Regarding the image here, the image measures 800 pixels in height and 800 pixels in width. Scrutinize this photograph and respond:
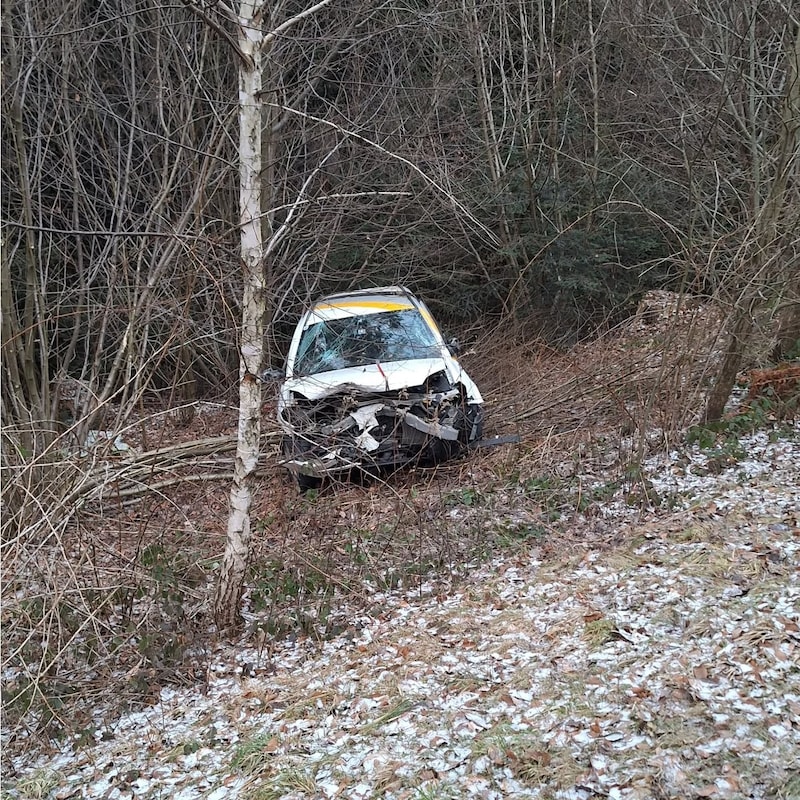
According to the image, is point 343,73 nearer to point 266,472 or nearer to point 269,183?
point 269,183

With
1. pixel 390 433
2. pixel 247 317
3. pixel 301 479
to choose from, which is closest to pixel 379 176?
pixel 390 433

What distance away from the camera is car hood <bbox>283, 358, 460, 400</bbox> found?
6.59m

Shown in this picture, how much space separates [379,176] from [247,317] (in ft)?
24.5

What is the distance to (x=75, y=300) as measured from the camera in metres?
9.29

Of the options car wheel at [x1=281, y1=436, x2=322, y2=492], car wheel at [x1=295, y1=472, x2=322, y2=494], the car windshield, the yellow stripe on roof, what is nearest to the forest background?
the car windshield

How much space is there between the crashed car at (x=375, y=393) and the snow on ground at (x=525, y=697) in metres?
1.48

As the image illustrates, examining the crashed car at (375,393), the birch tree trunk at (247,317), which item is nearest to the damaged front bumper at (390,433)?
the crashed car at (375,393)

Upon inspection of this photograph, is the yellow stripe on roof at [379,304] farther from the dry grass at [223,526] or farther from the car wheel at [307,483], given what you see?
the car wheel at [307,483]

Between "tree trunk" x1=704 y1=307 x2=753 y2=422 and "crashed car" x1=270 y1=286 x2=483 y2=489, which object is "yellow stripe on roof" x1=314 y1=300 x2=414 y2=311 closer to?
"crashed car" x1=270 y1=286 x2=483 y2=489

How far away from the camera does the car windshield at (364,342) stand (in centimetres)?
735

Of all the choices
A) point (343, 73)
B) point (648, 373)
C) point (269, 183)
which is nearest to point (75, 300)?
point (269, 183)

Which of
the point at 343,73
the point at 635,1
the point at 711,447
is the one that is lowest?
the point at 711,447

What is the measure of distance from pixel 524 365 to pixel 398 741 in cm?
720

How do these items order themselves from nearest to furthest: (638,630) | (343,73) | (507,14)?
(638,630) → (343,73) → (507,14)
